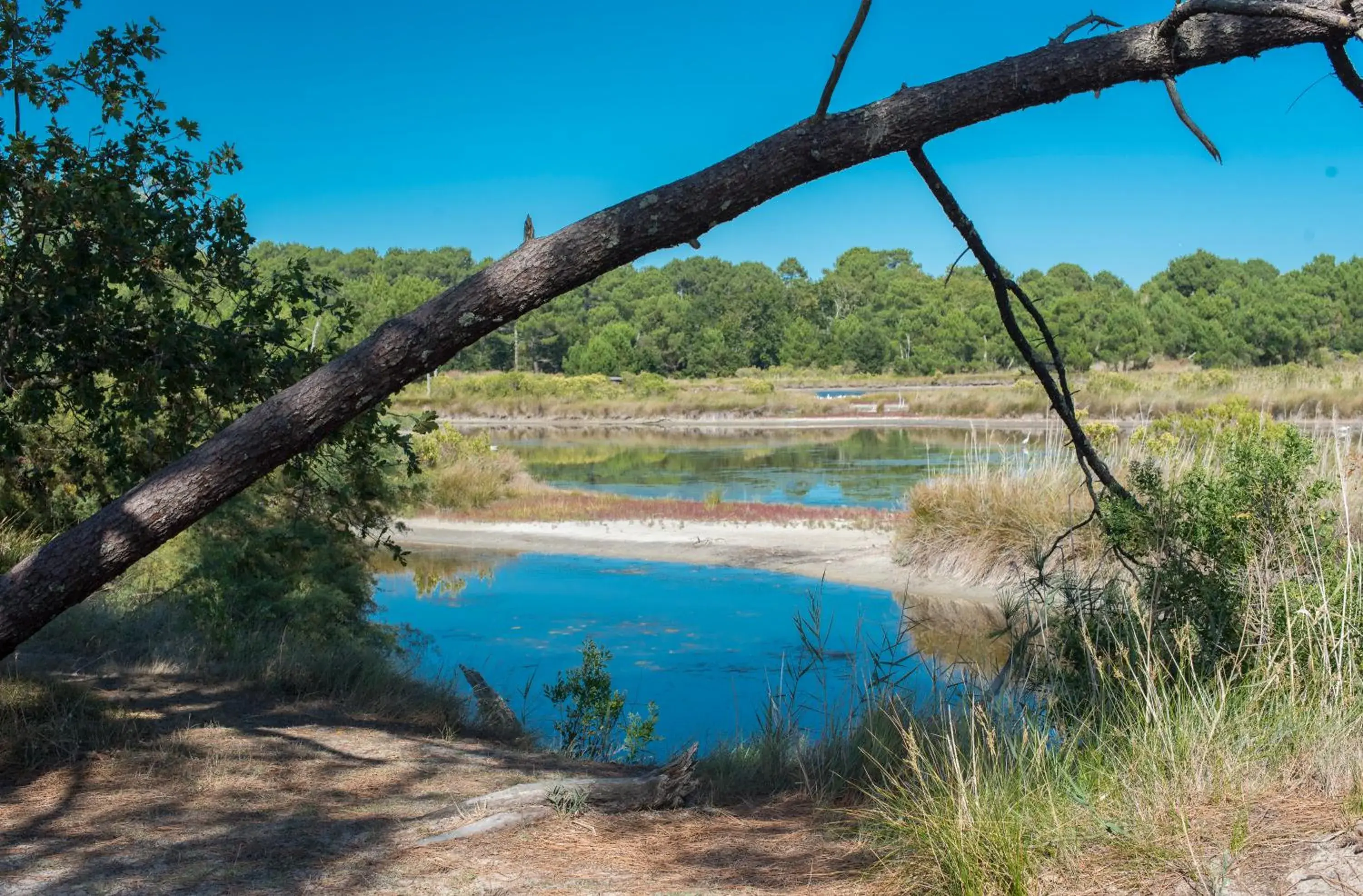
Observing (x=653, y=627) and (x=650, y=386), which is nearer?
(x=653, y=627)

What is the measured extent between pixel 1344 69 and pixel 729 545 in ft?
48.6

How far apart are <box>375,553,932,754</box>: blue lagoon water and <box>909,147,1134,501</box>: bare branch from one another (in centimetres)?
338

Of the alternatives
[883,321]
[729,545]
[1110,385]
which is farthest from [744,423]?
[883,321]

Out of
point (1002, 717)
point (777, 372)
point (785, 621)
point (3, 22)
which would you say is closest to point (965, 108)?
point (1002, 717)

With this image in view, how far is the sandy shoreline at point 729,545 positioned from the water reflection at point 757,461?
2205 millimetres

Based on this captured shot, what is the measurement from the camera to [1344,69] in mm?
3938

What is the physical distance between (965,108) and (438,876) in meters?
3.27

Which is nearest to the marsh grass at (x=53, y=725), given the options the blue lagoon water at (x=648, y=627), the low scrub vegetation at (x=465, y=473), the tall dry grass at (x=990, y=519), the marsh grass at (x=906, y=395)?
the blue lagoon water at (x=648, y=627)

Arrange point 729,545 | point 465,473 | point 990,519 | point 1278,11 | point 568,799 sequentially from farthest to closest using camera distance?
point 465,473 → point 729,545 → point 990,519 → point 568,799 → point 1278,11

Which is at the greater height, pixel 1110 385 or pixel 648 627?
pixel 1110 385

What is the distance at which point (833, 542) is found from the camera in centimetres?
1812

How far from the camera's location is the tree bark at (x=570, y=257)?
414 cm

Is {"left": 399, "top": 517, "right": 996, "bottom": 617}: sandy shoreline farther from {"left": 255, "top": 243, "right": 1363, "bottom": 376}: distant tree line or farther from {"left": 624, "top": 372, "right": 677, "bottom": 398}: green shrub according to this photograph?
{"left": 624, "top": 372, "right": 677, "bottom": 398}: green shrub

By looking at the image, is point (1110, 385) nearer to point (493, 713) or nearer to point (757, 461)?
point (757, 461)
